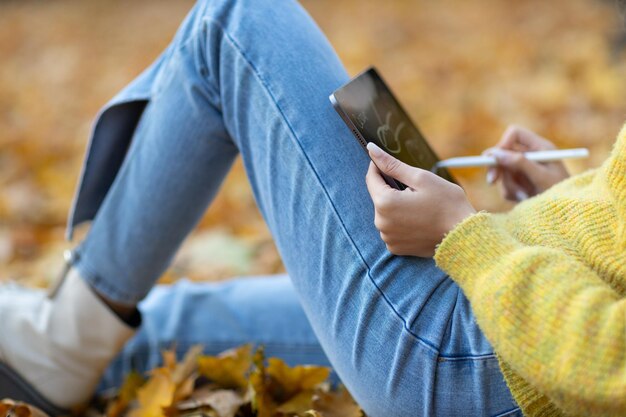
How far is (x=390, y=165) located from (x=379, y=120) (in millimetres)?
148

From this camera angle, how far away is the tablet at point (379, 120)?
961 millimetres

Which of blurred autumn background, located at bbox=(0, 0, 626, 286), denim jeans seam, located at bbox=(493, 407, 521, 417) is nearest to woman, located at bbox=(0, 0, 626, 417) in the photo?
denim jeans seam, located at bbox=(493, 407, 521, 417)

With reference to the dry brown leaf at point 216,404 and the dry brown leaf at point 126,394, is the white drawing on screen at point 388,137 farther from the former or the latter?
the dry brown leaf at point 126,394

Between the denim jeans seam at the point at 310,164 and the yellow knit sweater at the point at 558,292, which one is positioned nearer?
the yellow knit sweater at the point at 558,292

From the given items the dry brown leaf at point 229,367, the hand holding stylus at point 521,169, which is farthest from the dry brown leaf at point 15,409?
the hand holding stylus at point 521,169

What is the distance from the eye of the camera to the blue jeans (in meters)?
0.92

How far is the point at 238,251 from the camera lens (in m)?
2.08

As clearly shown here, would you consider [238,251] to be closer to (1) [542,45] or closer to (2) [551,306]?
(2) [551,306]

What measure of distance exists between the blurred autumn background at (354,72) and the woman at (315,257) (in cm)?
67

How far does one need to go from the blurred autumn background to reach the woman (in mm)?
666

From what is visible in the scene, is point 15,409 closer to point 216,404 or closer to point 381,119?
point 216,404

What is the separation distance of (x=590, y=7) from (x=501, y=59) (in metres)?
1.02

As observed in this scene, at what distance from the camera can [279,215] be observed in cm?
104

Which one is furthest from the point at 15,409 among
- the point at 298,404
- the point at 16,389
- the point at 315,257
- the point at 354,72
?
the point at 354,72
